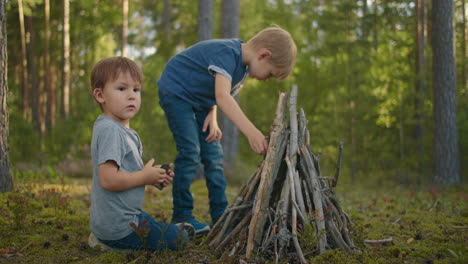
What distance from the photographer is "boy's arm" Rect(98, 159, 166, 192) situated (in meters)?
2.25

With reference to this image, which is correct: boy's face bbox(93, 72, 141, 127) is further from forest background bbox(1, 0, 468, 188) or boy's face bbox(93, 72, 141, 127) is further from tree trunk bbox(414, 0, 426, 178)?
tree trunk bbox(414, 0, 426, 178)

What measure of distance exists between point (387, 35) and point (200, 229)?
339 inches

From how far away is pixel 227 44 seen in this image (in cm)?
300

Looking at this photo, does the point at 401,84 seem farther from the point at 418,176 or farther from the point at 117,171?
the point at 117,171

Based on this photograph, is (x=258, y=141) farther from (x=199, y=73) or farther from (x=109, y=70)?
(x=109, y=70)

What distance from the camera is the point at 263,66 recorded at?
2895 mm

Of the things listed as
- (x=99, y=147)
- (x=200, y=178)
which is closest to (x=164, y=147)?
(x=200, y=178)

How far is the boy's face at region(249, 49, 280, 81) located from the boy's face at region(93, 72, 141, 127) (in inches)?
37.8

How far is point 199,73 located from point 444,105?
6.98m

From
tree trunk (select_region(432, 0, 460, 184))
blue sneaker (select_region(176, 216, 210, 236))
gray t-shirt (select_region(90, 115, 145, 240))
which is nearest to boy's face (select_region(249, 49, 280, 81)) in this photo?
gray t-shirt (select_region(90, 115, 145, 240))

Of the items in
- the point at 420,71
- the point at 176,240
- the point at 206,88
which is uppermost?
the point at 420,71

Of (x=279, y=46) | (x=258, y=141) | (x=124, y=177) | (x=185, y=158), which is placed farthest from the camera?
(x=185, y=158)

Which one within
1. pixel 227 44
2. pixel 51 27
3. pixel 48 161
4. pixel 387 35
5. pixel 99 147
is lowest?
pixel 48 161

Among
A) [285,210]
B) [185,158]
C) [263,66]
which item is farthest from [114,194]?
[263,66]
